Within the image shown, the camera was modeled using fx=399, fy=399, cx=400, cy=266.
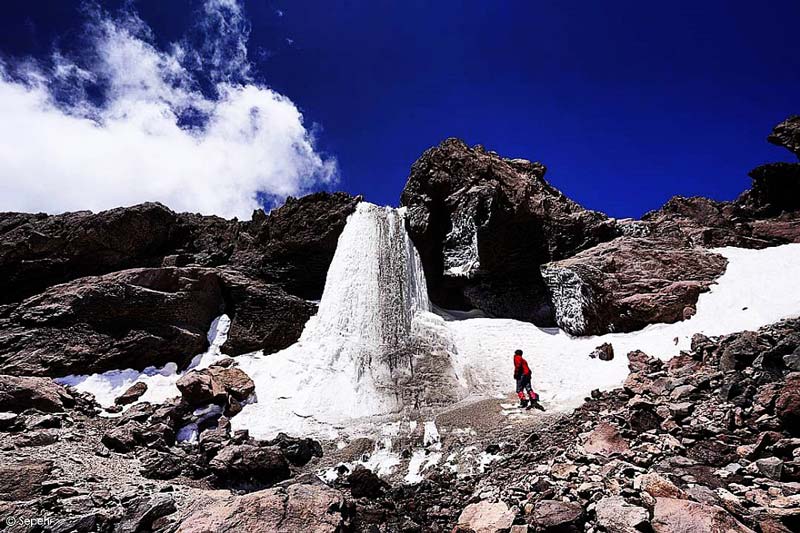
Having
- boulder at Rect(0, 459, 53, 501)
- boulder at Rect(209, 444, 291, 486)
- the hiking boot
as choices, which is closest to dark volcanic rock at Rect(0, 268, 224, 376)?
boulder at Rect(0, 459, 53, 501)

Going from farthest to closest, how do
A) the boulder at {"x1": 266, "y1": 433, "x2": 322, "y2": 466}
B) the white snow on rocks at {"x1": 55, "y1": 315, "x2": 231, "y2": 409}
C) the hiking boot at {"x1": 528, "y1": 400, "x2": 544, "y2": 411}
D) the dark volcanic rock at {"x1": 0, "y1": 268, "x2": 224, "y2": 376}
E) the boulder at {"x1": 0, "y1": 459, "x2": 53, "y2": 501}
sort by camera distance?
1. the dark volcanic rock at {"x1": 0, "y1": 268, "x2": 224, "y2": 376}
2. the white snow on rocks at {"x1": 55, "y1": 315, "x2": 231, "y2": 409}
3. the hiking boot at {"x1": 528, "y1": 400, "x2": 544, "y2": 411}
4. the boulder at {"x1": 266, "y1": 433, "x2": 322, "y2": 466}
5. the boulder at {"x1": 0, "y1": 459, "x2": 53, "y2": 501}

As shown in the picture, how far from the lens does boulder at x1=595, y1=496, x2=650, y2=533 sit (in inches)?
199

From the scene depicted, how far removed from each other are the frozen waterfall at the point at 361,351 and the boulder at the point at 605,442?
25.8ft

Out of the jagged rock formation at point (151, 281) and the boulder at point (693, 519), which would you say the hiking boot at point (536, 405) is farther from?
the jagged rock formation at point (151, 281)

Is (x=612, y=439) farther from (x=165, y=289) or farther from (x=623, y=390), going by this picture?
(x=165, y=289)

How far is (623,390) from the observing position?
11438 millimetres

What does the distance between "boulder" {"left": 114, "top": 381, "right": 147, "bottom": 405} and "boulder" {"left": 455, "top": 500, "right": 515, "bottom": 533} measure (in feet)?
44.2

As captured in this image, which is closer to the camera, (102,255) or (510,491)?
(510,491)

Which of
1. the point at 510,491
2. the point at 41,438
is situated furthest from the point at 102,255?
the point at 510,491

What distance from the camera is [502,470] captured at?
28.1 ft

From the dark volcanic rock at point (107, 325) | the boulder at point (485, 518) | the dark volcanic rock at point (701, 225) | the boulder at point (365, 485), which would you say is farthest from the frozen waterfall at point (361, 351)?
the dark volcanic rock at point (701, 225)

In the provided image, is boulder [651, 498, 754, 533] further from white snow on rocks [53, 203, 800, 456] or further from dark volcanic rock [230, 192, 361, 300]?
dark volcanic rock [230, 192, 361, 300]

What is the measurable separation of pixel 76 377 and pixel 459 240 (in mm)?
18366

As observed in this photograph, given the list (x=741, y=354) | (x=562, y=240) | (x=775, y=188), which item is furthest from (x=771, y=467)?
(x=775, y=188)
